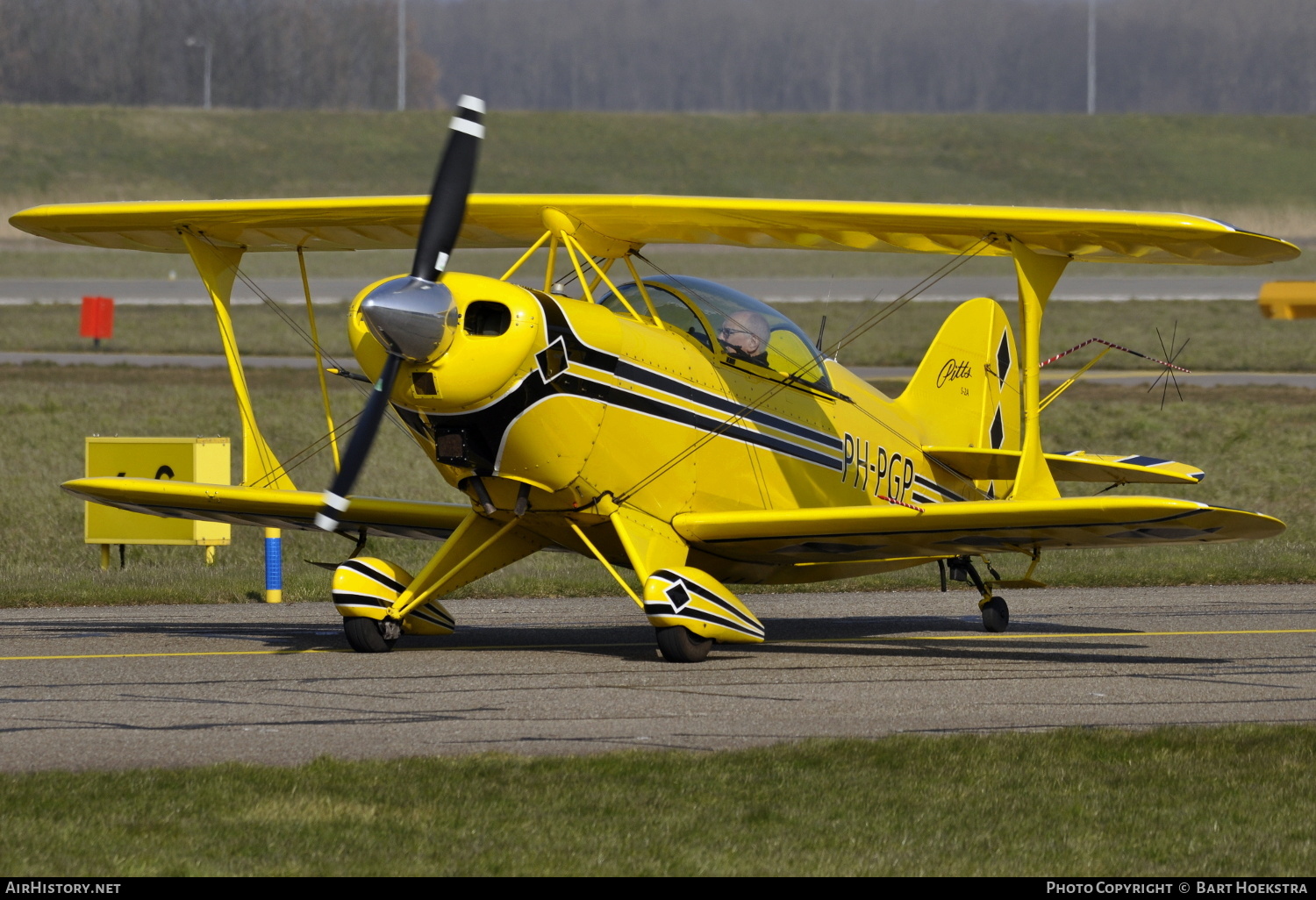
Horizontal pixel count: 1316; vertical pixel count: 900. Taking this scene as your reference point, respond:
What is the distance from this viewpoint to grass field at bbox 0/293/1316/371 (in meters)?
37.0

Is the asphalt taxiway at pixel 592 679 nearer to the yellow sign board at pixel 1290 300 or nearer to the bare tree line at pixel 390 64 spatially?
the yellow sign board at pixel 1290 300

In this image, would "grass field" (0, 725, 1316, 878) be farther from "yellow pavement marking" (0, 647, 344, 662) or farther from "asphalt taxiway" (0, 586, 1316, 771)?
"yellow pavement marking" (0, 647, 344, 662)

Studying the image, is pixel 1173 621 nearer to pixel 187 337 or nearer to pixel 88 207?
pixel 88 207

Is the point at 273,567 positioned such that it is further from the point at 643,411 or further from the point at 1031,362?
the point at 1031,362

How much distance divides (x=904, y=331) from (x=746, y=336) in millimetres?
32038

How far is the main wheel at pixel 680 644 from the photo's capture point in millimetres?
10797

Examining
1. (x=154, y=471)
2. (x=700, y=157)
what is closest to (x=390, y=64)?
(x=700, y=157)

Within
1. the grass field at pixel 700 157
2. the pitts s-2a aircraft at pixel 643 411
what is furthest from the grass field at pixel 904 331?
the pitts s-2a aircraft at pixel 643 411

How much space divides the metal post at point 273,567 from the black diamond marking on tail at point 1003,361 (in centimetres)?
695

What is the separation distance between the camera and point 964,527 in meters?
10.9

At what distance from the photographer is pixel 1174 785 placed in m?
7.12

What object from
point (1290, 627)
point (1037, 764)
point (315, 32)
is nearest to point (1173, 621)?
point (1290, 627)

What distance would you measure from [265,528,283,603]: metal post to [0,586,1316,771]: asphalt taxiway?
0.96 ft

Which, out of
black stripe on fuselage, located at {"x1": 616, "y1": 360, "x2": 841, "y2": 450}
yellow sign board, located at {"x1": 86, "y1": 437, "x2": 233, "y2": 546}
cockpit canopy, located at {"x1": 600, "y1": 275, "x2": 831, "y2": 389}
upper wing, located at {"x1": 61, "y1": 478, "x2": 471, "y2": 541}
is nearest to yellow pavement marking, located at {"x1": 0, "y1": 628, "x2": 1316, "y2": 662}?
upper wing, located at {"x1": 61, "y1": 478, "x2": 471, "y2": 541}
